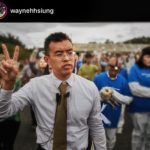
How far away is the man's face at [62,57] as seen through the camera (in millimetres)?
1721

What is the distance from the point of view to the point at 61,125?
175 cm

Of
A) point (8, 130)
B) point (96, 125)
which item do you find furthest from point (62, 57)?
point (8, 130)

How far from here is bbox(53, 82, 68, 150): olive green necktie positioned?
175cm

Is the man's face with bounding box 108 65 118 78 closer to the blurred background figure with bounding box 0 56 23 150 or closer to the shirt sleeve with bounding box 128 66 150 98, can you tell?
the shirt sleeve with bounding box 128 66 150 98

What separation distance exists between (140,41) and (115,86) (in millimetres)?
2257

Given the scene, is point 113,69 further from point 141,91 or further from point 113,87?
point 141,91

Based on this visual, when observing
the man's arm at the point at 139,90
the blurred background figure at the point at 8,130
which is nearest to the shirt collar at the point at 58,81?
the blurred background figure at the point at 8,130

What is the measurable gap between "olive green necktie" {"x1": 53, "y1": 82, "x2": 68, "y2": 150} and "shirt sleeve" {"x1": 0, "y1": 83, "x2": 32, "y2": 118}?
0.55 feet

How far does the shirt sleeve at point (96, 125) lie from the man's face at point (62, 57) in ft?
0.70

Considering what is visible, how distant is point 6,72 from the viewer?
154 cm

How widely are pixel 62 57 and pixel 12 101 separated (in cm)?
33
